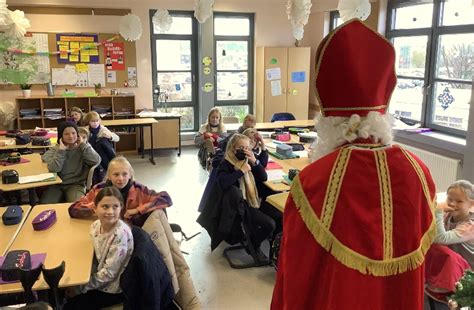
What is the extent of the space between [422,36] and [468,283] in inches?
206

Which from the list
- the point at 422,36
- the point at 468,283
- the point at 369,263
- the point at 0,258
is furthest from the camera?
the point at 422,36

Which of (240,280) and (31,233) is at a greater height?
(31,233)

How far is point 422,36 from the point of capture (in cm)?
622

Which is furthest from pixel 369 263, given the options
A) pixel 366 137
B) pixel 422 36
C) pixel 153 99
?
pixel 153 99

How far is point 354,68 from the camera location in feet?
4.89

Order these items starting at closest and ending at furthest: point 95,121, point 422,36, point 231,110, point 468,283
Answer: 1. point 468,283
2. point 95,121
3. point 422,36
4. point 231,110

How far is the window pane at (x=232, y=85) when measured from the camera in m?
8.89

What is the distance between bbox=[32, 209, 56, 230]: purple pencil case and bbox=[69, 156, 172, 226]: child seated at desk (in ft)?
0.41

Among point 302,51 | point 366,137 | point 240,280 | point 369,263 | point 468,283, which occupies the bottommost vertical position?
point 240,280

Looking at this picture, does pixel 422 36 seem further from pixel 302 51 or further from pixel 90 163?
pixel 90 163

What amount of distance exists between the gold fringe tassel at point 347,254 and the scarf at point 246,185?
240cm

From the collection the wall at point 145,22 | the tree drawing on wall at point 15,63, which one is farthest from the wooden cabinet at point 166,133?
the tree drawing on wall at point 15,63

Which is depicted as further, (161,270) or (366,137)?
(161,270)

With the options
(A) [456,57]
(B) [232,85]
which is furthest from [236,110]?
(A) [456,57]
